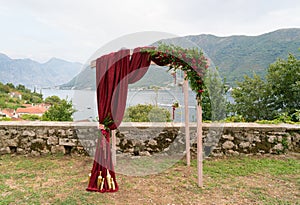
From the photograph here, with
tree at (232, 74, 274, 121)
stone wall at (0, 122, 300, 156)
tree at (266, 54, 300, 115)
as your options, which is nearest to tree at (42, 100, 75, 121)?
stone wall at (0, 122, 300, 156)

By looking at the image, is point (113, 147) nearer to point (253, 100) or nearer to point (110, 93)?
point (110, 93)

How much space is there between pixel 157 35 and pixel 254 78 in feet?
15.4

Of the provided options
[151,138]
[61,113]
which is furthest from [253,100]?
[61,113]

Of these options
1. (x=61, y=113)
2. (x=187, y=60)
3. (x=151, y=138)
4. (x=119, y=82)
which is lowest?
(x=151, y=138)

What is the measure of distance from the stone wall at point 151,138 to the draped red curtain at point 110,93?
1214 millimetres

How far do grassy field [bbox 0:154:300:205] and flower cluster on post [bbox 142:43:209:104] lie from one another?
1162 millimetres

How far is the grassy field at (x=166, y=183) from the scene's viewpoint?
2.47m

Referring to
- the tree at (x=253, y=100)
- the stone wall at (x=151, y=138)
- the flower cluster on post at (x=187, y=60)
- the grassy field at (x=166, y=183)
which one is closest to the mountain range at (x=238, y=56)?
the tree at (x=253, y=100)

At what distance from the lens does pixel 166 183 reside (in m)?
2.93

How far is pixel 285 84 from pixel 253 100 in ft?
3.05

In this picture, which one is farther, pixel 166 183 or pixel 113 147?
pixel 113 147

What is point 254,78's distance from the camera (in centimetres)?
672

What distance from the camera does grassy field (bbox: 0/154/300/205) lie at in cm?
247

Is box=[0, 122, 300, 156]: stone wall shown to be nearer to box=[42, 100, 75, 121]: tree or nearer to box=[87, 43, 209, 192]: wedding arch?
box=[42, 100, 75, 121]: tree
